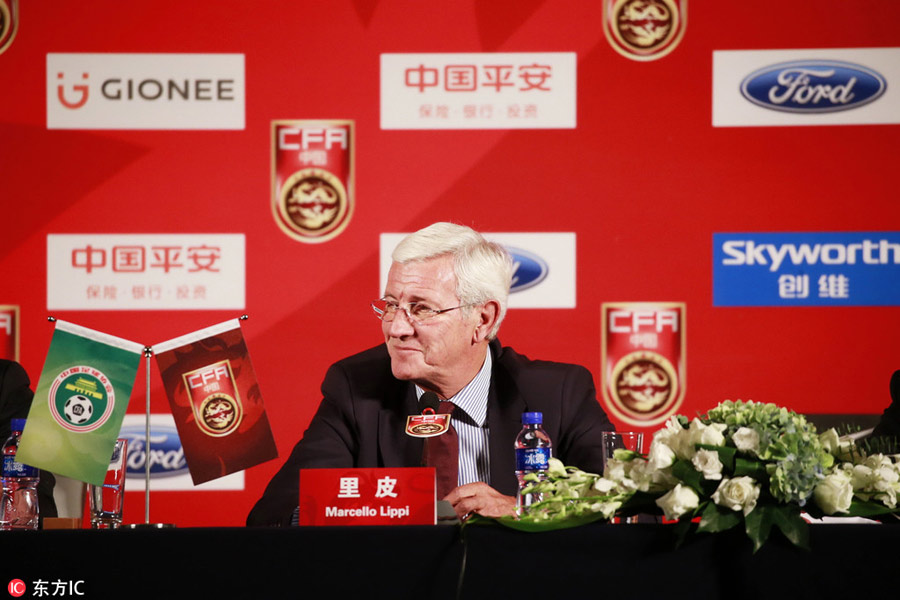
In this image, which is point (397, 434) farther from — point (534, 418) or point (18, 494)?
point (18, 494)

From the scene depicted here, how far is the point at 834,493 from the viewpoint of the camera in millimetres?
1290

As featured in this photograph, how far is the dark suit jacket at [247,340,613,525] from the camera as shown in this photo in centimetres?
226

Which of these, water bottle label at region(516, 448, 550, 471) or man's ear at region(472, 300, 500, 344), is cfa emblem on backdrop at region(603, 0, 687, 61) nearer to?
man's ear at region(472, 300, 500, 344)

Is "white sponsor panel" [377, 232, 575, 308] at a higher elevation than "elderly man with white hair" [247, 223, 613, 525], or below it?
higher

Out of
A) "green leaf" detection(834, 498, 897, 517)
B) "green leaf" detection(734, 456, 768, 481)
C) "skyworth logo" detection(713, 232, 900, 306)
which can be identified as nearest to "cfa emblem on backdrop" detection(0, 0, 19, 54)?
"skyworth logo" detection(713, 232, 900, 306)

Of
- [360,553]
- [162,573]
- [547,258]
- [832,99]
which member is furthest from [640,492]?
[832,99]

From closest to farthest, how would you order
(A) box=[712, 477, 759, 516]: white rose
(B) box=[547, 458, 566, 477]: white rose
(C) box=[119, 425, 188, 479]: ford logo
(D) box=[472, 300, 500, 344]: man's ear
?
(A) box=[712, 477, 759, 516]: white rose < (B) box=[547, 458, 566, 477]: white rose < (D) box=[472, 300, 500, 344]: man's ear < (C) box=[119, 425, 188, 479]: ford logo

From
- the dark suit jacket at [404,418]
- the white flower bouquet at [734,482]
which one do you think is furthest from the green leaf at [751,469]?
the dark suit jacket at [404,418]

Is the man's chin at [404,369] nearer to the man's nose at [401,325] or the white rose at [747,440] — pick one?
the man's nose at [401,325]

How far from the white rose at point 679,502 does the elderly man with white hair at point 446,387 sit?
926mm

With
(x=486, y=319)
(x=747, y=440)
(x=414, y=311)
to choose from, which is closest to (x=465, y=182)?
(x=486, y=319)

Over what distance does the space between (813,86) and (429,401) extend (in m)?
1.92

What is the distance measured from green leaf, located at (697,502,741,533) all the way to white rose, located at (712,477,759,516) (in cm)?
1

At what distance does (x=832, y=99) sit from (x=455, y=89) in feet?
4.20
